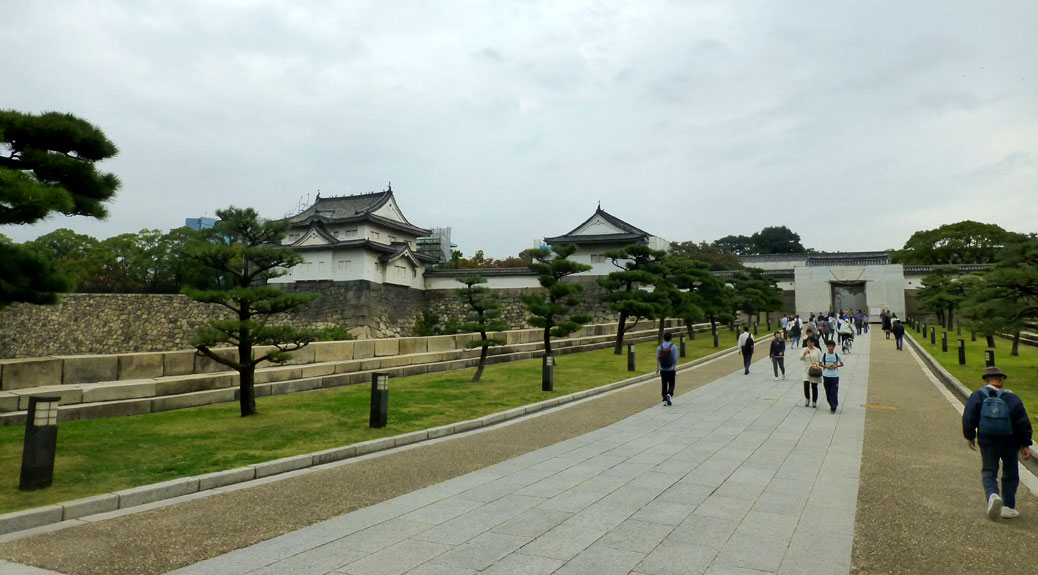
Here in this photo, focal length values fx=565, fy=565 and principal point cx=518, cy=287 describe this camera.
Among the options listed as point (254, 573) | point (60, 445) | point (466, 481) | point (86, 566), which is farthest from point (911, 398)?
point (60, 445)

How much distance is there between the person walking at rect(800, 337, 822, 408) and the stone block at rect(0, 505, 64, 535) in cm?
1285

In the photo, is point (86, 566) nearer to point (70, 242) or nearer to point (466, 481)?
point (466, 481)

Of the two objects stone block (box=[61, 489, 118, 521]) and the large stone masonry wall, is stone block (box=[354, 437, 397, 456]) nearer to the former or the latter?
stone block (box=[61, 489, 118, 521])

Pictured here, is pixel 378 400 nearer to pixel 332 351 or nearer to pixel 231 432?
pixel 231 432

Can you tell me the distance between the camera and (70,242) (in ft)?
132

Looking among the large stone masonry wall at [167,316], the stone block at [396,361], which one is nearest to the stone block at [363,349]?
the stone block at [396,361]

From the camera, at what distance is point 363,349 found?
16.9 meters

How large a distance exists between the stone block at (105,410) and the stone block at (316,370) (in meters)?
4.07

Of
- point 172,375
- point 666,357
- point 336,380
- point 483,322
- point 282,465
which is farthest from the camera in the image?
point 483,322

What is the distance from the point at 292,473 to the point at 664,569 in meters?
5.17

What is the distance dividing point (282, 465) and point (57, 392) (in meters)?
5.12

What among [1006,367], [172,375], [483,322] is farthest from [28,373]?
[1006,367]

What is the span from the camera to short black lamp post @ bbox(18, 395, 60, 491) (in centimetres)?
603

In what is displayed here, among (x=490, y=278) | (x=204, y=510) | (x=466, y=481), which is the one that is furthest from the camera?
(x=490, y=278)
